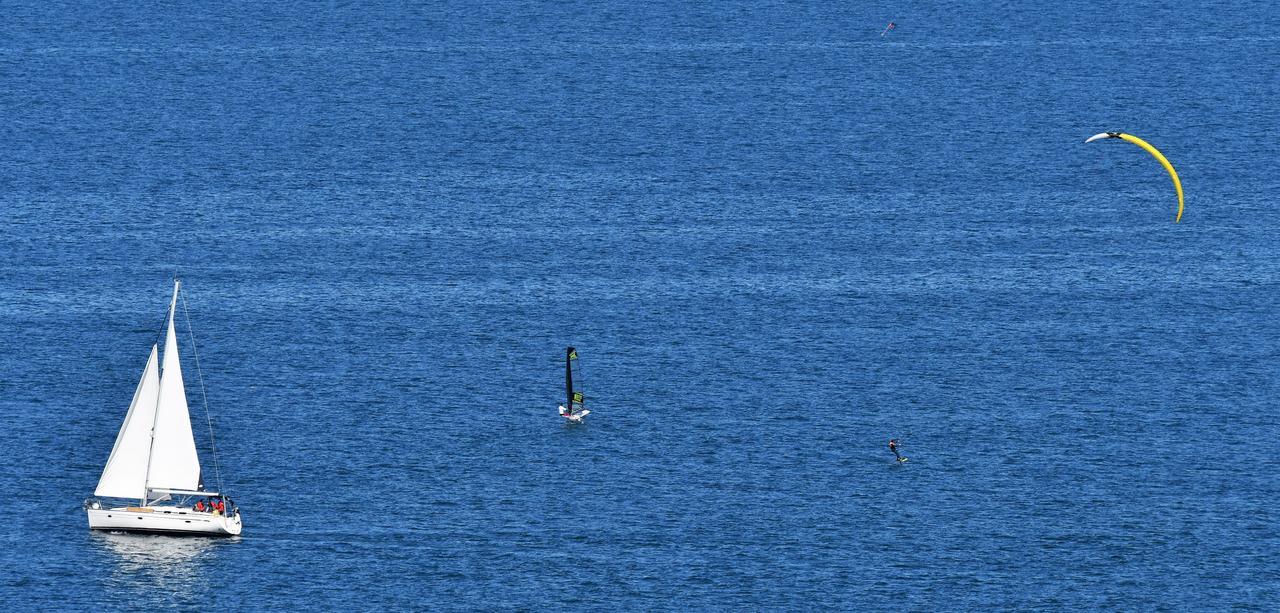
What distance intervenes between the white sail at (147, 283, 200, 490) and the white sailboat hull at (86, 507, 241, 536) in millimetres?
3006

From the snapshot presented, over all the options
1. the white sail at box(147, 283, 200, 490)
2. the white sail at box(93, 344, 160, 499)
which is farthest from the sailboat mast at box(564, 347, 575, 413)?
the white sail at box(93, 344, 160, 499)

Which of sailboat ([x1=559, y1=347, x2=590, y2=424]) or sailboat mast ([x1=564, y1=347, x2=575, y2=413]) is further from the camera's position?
sailboat mast ([x1=564, y1=347, x2=575, y2=413])

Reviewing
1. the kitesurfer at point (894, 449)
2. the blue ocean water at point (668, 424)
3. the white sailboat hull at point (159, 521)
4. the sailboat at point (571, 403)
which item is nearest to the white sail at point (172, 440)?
the white sailboat hull at point (159, 521)

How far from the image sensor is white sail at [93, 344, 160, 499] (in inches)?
5728

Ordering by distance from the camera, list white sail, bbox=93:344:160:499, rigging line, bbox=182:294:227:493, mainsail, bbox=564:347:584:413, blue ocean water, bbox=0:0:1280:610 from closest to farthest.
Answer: blue ocean water, bbox=0:0:1280:610
white sail, bbox=93:344:160:499
rigging line, bbox=182:294:227:493
mainsail, bbox=564:347:584:413

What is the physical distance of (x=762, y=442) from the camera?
15750cm

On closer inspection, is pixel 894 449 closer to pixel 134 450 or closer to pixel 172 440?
pixel 172 440

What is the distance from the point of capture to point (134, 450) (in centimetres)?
14650

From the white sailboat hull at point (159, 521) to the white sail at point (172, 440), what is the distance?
3.01 m

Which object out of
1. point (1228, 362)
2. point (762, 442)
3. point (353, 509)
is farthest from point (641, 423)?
point (1228, 362)

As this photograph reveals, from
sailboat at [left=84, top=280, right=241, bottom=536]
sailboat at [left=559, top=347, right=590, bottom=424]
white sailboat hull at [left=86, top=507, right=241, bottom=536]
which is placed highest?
sailboat at [left=559, top=347, right=590, bottom=424]

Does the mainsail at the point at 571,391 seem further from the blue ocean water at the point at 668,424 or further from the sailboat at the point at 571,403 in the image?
the blue ocean water at the point at 668,424

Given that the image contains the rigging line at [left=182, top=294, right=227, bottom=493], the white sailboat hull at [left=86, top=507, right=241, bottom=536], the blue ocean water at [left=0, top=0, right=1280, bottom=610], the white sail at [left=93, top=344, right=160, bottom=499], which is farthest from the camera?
the rigging line at [left=182, top=294, right=227, bottom=493]

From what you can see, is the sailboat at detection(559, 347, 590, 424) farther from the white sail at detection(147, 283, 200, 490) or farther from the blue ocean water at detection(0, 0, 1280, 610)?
the white sail at detection(147, 283, 200, 490)
